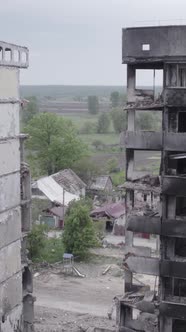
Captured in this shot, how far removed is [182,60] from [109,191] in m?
35.3

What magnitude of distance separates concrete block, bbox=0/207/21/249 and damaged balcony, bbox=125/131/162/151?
699 centimetres

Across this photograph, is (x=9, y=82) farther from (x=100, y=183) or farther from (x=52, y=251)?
(x=100, y=183)

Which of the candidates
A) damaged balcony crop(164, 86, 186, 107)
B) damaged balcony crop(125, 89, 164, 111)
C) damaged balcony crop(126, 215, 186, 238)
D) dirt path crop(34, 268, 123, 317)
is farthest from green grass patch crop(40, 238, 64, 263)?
damaged balcony crop(164, 86, 186, 107)

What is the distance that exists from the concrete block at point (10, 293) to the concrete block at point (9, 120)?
20.9 ft

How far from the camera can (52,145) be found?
194ft

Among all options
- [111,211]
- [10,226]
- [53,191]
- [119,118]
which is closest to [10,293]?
[10,226]

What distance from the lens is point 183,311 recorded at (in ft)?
70.8

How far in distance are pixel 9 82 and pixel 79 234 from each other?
51.1 ft

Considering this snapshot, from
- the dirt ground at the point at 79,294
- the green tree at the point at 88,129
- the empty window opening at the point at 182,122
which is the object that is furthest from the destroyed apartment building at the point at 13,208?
the green tree at the point at 88,129

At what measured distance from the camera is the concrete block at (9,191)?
2503cm

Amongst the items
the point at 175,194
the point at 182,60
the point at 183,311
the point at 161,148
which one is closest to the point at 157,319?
the point at 183,311

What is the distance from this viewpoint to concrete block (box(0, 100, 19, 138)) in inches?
963

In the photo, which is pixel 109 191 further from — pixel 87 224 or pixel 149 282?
pixel 149 282

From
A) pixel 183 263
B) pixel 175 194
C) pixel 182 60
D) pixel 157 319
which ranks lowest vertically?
pixel 157 319
